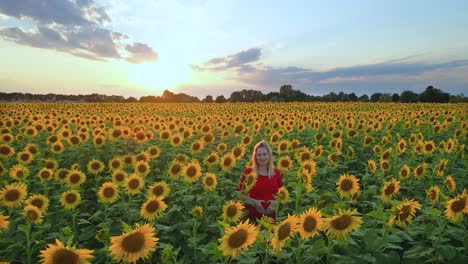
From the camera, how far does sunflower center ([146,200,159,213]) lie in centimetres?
498

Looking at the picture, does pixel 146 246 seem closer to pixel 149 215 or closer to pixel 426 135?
pixel 149 215

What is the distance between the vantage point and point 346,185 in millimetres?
5258

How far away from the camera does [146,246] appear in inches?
134

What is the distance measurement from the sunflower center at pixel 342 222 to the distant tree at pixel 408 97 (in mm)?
A: 60422

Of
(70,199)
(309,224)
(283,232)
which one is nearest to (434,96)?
(70,199)

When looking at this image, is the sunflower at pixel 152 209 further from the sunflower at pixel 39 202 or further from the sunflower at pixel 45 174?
the sunflower at pixel 45 174

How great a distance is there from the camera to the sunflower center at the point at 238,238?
3.37 m

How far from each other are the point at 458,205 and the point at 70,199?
5282 mm

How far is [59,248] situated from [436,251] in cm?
356

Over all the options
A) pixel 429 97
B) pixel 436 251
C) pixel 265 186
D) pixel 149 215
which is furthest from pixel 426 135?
pixel 429 97

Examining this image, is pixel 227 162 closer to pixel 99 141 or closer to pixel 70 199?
pixel 70 199

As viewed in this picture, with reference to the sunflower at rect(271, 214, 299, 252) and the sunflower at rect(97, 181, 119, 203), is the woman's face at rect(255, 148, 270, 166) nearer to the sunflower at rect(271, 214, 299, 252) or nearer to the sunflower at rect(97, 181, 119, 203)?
the sunflower at rect(97, 181, 119, 203)

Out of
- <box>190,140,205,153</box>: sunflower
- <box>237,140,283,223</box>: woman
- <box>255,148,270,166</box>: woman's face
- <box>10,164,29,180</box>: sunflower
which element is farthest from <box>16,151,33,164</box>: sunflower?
<box>255,148,270,166</box>: woman's face

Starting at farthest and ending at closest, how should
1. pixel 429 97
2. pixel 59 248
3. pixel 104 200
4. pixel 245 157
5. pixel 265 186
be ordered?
pixel 429 97
pixel 245 157
pixel 265 186
pixel 104 200
pixel 59 248
